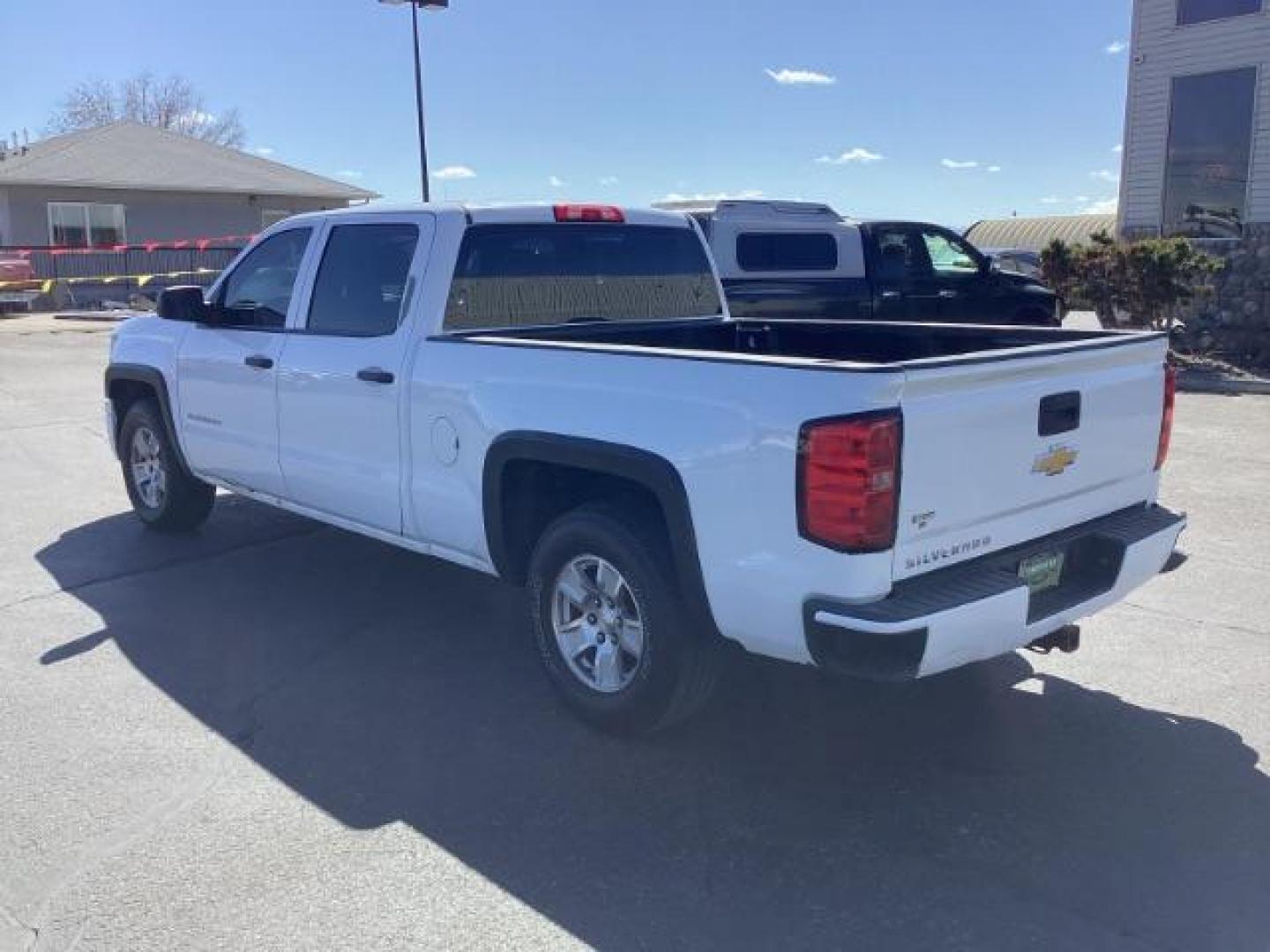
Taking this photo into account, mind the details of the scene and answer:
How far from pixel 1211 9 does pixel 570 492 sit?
676 inches

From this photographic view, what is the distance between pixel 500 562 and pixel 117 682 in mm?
1709

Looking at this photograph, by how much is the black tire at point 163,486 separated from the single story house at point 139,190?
2577 centimetres

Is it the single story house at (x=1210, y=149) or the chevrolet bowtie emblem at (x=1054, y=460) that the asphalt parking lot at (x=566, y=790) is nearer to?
the chevrolet bowtie emblem at (x=1054, y=460)

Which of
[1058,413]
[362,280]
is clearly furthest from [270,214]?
[1058,413]

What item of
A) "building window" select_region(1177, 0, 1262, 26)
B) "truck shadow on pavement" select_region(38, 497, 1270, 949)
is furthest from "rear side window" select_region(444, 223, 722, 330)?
"building window" select_region(1177, 0, 1262, 26)

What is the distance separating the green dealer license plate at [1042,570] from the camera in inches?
156

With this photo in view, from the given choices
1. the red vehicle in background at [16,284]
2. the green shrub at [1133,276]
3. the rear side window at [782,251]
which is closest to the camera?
the rear side window at [782,251]

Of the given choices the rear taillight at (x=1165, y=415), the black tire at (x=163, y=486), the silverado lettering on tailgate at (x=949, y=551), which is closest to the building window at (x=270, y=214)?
the black tire at (x=163, y=486)

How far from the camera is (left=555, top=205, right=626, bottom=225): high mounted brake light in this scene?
5.51m

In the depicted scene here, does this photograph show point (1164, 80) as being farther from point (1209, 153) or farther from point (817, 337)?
point (817, 337)

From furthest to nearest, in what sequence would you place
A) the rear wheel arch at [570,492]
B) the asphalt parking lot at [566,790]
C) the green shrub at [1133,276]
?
the green shrub at [1133,276]
the rear wheel arch at [570,492]
the asphalt parking lot at [566,790]

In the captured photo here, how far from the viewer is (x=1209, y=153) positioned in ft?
59.2

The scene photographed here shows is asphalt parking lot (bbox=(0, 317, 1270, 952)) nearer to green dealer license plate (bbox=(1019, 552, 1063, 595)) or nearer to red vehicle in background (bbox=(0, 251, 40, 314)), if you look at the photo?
green dealer license plate (bbox=(1019, 552, 1063, 595))

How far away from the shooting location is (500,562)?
471 centimetres
